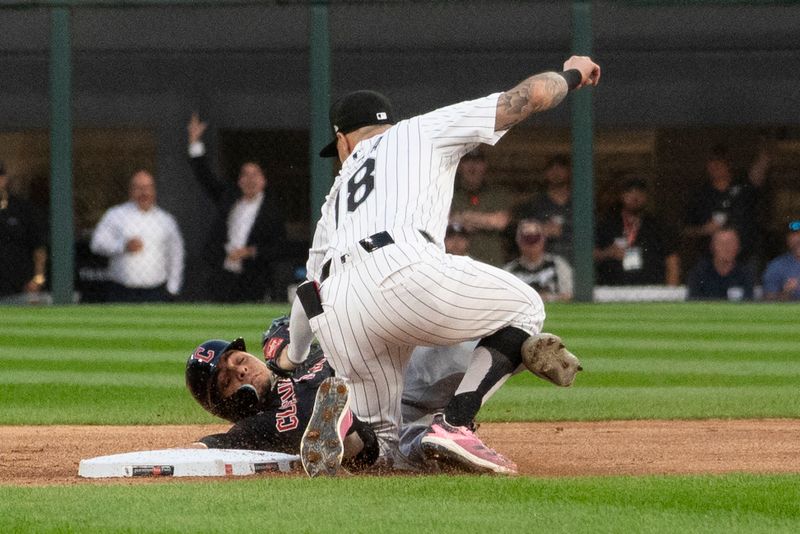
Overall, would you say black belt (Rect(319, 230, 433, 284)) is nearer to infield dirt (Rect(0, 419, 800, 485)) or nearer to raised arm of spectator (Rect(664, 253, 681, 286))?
infield dirt (Rect(0, 419, 800, 485))

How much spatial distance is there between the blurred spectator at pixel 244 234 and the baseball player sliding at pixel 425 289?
7.99 m

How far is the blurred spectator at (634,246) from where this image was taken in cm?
1341

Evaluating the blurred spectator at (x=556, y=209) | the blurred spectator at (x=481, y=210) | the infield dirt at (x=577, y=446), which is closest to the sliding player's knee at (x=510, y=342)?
the infield dirt at (x=577, y=446)

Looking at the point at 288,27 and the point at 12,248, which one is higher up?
the point at 288,27

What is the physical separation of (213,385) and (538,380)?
12.7ft

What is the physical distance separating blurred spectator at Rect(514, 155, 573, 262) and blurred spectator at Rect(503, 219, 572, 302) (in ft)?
0.28

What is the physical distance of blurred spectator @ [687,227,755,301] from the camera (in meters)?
13.5

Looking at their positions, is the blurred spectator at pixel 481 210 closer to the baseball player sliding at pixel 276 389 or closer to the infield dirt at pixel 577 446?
the infield dirt at pixel 577 446

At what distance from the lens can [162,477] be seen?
16.4ft

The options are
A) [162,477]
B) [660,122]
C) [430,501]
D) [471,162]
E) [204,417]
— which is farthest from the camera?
[660,122]

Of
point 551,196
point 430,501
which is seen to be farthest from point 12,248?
point 430,501

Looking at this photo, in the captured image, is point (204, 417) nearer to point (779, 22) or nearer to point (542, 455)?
point (542, 455)

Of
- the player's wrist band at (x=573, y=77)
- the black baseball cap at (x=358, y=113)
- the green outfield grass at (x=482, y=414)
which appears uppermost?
the player's wrist band at (x=573, y=77)

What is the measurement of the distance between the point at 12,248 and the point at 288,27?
128 inches
